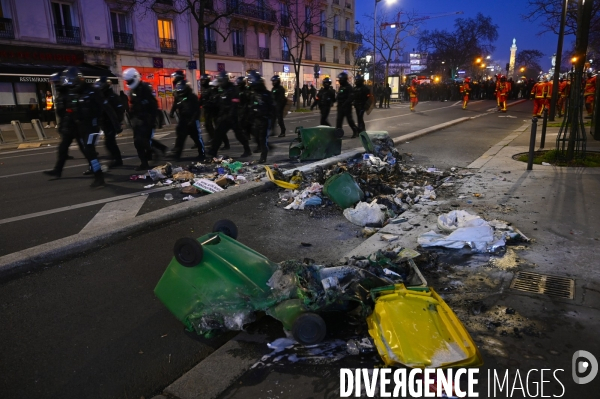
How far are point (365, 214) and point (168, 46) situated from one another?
29.0m

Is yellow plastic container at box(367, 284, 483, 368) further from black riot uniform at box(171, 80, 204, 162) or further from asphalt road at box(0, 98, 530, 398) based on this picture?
black riot uniform at box(171, 80, 204, 162)

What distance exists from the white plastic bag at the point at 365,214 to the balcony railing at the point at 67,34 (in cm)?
2445

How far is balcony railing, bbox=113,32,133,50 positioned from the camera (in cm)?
2700

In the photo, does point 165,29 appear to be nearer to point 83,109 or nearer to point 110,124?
point 110,124

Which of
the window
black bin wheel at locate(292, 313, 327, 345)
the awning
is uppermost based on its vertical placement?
the window

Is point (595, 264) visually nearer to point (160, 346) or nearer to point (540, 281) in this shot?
point (540, 281)

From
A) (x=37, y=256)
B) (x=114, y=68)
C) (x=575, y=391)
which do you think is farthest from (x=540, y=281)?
(x=114, y=68)

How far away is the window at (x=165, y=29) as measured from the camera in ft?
98.7

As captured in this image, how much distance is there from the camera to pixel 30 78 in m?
21.0

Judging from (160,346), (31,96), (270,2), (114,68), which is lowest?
(160,346)

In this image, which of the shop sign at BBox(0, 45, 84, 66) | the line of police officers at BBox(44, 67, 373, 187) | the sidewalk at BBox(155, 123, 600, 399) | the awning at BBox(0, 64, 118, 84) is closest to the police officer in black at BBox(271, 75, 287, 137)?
the line of police officers at BBox(44, 67, 373, 187)

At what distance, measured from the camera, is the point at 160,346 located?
3.05 m

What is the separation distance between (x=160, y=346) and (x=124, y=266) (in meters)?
1.59

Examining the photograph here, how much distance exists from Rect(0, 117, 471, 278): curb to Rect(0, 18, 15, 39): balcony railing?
69.7 ft
